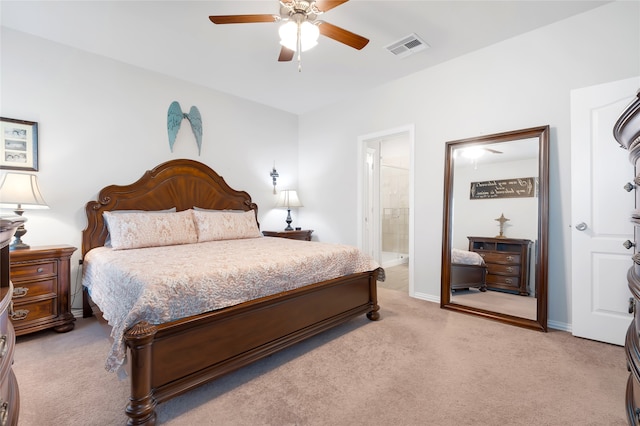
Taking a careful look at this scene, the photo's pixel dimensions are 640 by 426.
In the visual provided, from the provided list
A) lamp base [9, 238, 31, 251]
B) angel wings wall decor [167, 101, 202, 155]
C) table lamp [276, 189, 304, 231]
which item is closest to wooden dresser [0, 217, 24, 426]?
lamp base [9, 238, 31, 251]

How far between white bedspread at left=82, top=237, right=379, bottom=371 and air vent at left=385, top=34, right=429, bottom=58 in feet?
6.93

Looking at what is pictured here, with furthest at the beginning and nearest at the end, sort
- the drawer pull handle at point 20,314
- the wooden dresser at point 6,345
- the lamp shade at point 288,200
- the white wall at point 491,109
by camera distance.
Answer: the lamp shade at point 288,200
the white wall at point 491,109
the drawer pull handle at point 20,314
the wooden dresser at point 6,345

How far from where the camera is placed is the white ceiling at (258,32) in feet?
8.21

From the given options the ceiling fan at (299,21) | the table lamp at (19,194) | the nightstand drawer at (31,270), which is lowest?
the nightstand drawer at (31,270)

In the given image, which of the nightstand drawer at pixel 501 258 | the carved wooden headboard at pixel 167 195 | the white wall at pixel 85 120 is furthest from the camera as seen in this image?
the carved wooden headboard at pixel 167 195

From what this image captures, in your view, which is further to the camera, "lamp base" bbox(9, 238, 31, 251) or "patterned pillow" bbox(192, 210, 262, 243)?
"patterned pillow" bbox(192, 210, 262, 243)

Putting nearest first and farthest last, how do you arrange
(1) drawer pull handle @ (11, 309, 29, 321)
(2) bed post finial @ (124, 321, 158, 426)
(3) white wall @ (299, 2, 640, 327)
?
(2) bed post finial @ (124, 321, 158, 426) < (1) drawer pull handle @ (11, 309, 29, 321) < (3) white wall @ (299, 2, 640, 327)

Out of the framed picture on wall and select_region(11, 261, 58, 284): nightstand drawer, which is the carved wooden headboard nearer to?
select_region(11, 261, 58, 284): nightstand drawer

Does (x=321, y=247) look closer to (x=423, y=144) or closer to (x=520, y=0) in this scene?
(x=423, y=144)

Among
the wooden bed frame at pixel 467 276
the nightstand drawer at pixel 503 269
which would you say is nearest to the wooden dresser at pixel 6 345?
the wooden bed frame at pixel 467 276

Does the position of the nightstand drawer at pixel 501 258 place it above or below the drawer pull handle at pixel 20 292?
above

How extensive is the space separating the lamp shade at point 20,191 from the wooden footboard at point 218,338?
1.95 m

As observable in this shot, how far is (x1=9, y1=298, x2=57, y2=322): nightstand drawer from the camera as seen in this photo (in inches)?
96.7

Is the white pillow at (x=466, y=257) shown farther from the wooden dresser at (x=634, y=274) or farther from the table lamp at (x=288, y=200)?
the table lamp at (x=288, y=200)
